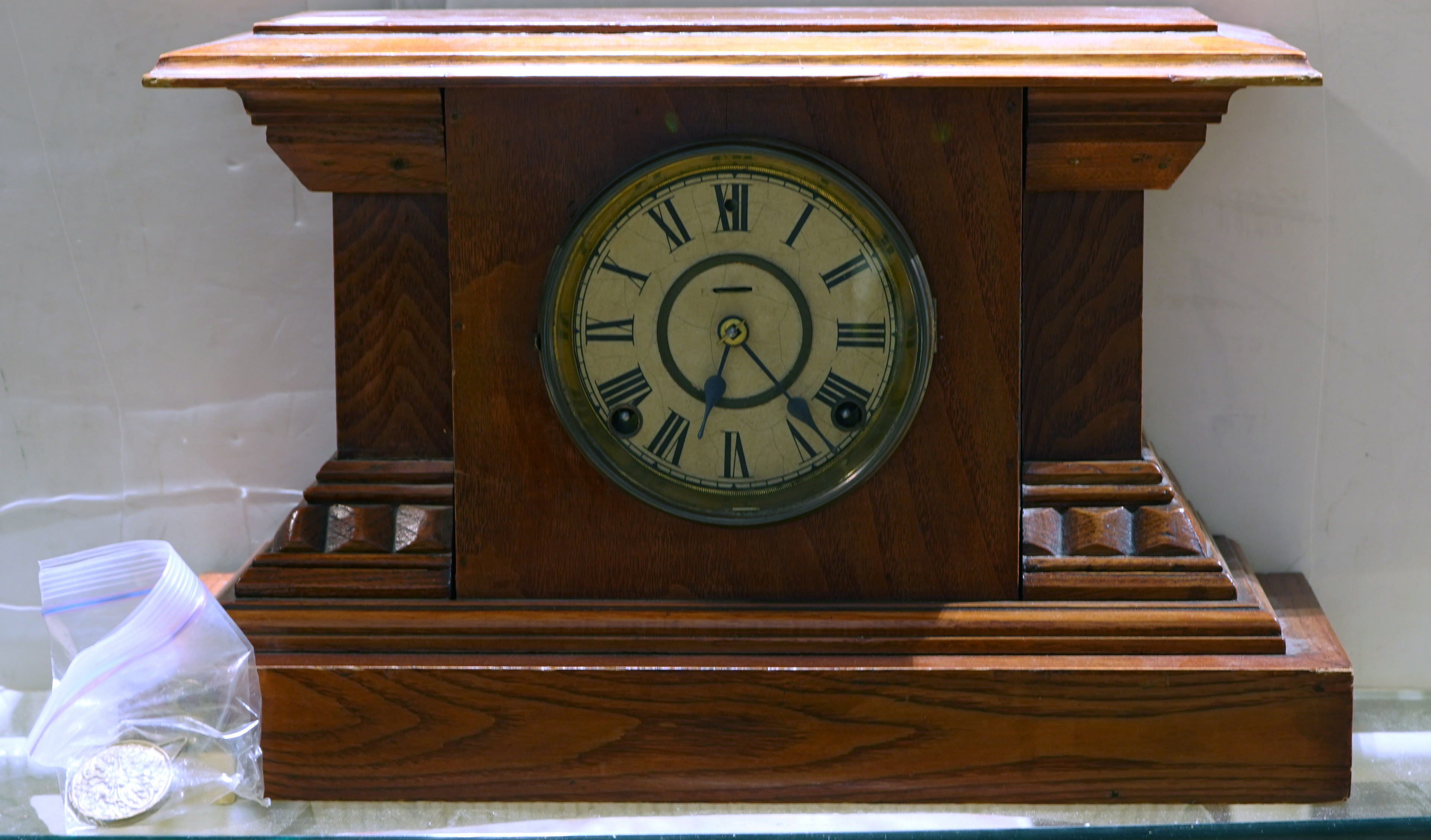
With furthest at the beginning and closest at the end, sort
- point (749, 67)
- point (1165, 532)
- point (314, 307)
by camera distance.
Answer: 1. point (314, 307)
2. point (1165, 532)
3. point (749, 67)

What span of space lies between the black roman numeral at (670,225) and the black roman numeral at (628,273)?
0.03m

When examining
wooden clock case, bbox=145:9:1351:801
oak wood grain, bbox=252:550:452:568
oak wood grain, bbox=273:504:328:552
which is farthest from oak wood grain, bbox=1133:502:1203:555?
oak wood grain, bbox=273:504:328:552

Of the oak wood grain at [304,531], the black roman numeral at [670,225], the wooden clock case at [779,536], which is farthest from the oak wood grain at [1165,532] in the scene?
the oak wood grain at [304,531]

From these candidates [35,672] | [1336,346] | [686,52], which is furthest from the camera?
[35,672]

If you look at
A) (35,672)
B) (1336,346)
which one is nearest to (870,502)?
(1336,346)

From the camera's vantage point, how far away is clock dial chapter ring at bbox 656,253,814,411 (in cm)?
108

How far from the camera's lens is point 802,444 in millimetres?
1104

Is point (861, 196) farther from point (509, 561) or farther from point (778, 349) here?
point (509, 561)

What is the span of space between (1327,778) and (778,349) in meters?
0.55

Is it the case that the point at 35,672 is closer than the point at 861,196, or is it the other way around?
the point at 861,196

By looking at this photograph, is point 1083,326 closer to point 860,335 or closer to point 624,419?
point 860,335

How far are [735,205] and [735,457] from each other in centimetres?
20

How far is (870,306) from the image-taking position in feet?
3.56

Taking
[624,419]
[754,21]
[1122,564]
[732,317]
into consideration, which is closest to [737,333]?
[732,317]
